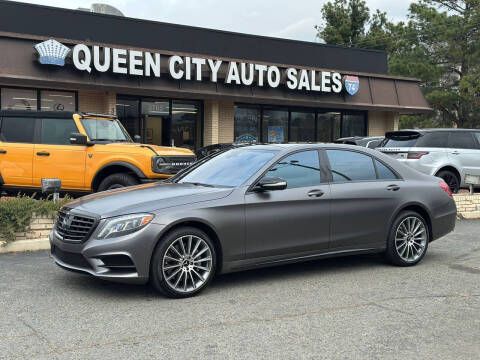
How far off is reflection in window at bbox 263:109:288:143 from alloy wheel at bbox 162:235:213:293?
54.7ft

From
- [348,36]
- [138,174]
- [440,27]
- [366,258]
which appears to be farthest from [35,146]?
[348,36]

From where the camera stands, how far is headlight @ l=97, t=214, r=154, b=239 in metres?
5.45

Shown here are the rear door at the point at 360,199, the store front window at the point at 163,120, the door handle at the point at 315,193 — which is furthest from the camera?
the store front window at the point at 163,120

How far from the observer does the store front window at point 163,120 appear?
19031mm

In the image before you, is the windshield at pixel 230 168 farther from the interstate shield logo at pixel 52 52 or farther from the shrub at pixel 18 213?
the interstate shield logo at pixel 52 52

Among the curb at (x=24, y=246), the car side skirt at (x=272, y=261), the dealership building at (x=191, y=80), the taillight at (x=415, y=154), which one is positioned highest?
the dealership building at (x=191, y=80)

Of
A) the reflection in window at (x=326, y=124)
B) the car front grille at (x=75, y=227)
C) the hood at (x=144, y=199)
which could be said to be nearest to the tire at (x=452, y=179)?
the hood at (x=144, y=199)

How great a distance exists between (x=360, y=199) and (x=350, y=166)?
448 mm

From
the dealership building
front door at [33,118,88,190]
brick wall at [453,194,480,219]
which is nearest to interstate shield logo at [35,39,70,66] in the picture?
the dealership building

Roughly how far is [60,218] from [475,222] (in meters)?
8.75

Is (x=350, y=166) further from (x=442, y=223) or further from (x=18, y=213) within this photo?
(x=18, y=213)

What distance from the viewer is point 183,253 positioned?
5648 millimetres

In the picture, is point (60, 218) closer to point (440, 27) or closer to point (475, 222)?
point (475, 222)

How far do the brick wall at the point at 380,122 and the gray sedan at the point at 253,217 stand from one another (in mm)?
17916
